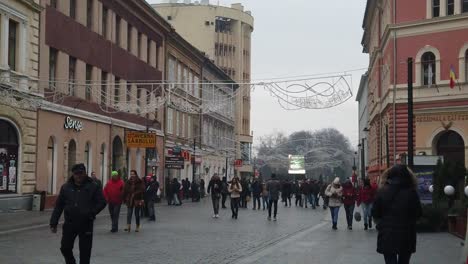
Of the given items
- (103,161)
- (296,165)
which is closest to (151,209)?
(103,161)

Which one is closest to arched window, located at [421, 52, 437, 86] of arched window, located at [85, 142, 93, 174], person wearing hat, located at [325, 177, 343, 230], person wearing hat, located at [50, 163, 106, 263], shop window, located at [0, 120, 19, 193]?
arched window, located at [85, 142, 93, 174]

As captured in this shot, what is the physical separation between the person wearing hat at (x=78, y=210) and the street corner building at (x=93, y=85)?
22.0 meters

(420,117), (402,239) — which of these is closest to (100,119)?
(420,117)

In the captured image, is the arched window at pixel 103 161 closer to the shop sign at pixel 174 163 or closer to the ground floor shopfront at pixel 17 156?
the shop sign at pixel 174 163

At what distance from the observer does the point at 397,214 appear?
28.9 ft

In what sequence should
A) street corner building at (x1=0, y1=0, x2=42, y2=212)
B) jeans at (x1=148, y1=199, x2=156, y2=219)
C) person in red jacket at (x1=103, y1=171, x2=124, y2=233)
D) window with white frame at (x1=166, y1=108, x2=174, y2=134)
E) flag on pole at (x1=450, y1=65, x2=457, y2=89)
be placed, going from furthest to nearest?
window with white frame at (x1=166, y1=108, x2=174, y2=134) < flag on pole at (x1=450, y1=65, x2=457, y2=89) < street corner building at (x1=0, y1=0, x2=42, y2=212) < jeans at (x1=148, y1=199, x2=156, y2=219) < person in red jacket at (x1=103, y1=171, x2=124, y2=233)

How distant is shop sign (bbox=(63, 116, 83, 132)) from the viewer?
34.6 metres

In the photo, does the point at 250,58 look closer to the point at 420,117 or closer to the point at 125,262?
the point at 420,117

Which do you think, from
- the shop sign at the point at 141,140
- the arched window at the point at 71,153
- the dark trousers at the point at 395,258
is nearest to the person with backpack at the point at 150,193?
the shop sign at the point at 141,140

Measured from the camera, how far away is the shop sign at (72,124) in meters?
34.6

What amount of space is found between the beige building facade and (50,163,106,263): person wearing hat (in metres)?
83.0

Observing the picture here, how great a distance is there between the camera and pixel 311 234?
21203 millimetres

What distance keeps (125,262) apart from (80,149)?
24093 millimetres

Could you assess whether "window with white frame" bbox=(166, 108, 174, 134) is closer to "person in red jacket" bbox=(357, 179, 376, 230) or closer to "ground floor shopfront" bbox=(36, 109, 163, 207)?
"ground floor shopfront" bbox=(36, 109, 163, 207)
